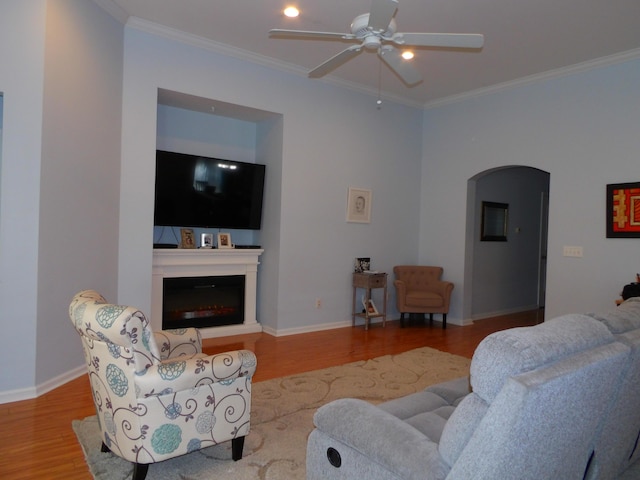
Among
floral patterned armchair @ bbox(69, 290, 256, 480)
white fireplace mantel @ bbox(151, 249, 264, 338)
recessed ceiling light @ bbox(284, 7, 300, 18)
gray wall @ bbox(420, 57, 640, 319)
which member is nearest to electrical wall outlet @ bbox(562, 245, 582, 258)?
gray wall @ bbox(420, 57, 640, 319)

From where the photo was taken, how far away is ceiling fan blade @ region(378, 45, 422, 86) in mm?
3369

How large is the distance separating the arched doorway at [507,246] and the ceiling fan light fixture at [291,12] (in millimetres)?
3640

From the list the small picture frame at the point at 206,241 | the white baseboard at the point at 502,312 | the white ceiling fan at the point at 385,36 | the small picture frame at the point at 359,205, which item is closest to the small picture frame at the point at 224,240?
the small picture frame at the point at 206,241

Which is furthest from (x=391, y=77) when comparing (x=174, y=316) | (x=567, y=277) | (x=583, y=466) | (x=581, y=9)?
(x=583, y=466)

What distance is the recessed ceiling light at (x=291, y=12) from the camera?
4.13 meters

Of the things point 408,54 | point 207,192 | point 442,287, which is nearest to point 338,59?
point 408,54

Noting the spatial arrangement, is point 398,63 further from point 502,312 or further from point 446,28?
point 502,312

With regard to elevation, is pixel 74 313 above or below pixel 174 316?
above

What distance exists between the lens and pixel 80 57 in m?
3.81

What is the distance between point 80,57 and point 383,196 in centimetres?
426

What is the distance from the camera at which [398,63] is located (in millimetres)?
3547

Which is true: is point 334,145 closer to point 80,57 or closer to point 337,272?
point 337,272

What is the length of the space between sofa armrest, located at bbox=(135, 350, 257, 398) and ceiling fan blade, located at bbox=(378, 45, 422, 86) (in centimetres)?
245

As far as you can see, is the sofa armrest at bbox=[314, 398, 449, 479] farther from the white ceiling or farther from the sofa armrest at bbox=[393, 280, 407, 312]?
the sofa armrest at bbox=[393, 280, 407, 312]
